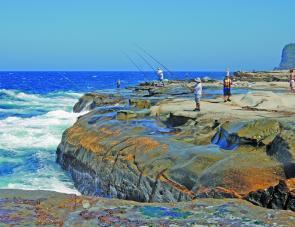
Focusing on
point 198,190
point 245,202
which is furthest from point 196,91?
point 245,202

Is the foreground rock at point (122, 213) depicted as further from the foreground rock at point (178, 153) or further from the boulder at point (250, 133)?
the boulder at point (250, 133)

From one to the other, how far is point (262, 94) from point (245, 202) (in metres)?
10.5

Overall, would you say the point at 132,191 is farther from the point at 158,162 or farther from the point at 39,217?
the point at 39,217

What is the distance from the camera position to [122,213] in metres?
5.27

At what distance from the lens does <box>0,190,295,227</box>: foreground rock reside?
16.2 feet

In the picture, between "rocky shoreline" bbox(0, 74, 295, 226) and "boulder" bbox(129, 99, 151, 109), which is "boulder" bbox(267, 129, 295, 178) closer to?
"rocky shoreline" bbox(0, 74, 295, 226)

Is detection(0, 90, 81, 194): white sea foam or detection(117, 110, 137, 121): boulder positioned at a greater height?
detection(117, 110, 137, 121): boulder

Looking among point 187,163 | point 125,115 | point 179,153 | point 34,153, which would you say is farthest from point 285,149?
point 34,153

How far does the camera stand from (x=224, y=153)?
807 cm

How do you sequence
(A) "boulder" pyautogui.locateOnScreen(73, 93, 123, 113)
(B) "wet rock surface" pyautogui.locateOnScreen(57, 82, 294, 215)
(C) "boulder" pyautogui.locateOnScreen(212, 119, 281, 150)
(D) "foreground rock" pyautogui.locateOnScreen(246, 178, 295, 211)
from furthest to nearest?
1. (A) "boulder" pyautogui.locateOnScreen(73, 93, 123, 113)
2. (C) "boulder" pyautogui.locateOnScreen(212, 119, 281, 150)
3. (B) "wet rock surface" pyautogui.locateOnScreen(57, 82, 294, 215)
4. (D) "foreground rock" pyautogui.locateOnScreen(246, 178, 295, 211)

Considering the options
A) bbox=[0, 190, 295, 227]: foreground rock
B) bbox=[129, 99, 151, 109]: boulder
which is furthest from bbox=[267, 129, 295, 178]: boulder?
bbox=[129, 99, 151, 109]: boulder

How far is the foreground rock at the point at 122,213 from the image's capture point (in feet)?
16.2
